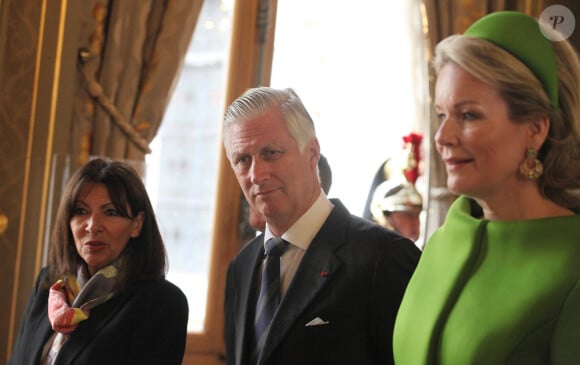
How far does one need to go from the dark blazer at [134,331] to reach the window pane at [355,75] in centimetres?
255

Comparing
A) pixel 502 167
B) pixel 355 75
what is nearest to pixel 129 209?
pixel 502 167

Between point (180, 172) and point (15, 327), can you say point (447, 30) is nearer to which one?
point (180, 172)

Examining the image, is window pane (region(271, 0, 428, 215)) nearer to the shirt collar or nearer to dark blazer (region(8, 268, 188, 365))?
dark blazer (region(8, 268, 188, 365))

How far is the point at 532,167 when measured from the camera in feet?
4.45

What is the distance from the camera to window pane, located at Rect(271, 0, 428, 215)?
4746mm

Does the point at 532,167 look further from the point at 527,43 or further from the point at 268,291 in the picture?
the point at 268,291

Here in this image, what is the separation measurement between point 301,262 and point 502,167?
0.71 m

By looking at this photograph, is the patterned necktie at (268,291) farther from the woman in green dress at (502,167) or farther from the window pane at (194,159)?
the window pane at (194,159)

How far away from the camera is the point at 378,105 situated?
4.89m

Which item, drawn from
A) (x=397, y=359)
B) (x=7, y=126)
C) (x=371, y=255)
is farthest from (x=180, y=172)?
(x=397, y=359)

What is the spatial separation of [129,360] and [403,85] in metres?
3.18

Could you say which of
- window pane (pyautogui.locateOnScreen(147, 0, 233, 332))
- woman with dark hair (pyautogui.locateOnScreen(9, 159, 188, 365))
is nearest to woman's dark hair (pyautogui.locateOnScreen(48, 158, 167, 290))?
woman with dark hair (pyautogui.locateOnScreen(9, 159, 188, 365))

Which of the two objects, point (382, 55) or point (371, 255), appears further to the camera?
point (382, 55)

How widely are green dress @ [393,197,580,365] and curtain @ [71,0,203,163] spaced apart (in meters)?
2.88
